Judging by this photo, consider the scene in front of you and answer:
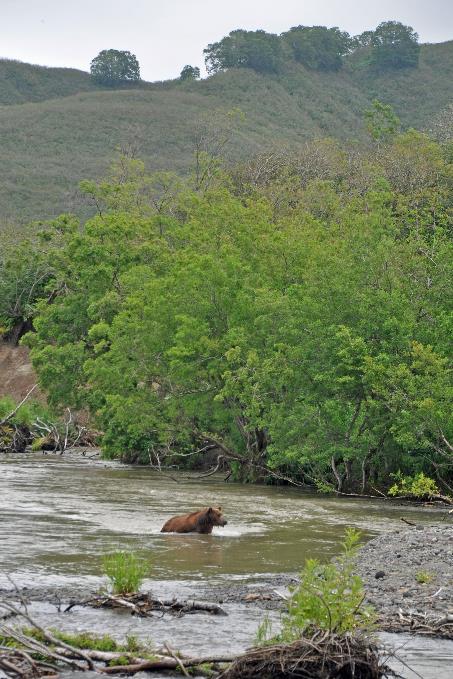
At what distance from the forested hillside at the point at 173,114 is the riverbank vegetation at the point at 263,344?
5113cm

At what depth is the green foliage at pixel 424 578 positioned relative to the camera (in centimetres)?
1327

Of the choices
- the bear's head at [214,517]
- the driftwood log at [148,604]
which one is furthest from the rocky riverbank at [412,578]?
the bear's head at [214,517]

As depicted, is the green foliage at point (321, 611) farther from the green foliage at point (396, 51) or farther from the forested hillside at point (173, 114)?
the green foliage at point (396, 51)

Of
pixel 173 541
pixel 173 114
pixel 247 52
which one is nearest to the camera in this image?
pixel 173 541

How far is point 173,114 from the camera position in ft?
409

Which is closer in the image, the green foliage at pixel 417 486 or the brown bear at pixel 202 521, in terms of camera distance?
the brown bear at pixel 202 521

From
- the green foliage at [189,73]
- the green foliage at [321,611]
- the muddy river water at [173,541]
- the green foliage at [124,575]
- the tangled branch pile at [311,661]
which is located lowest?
the muddy river water at [173,541]

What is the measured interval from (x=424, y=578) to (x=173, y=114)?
115m

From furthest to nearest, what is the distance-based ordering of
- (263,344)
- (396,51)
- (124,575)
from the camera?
(396,51) → (263,344) → (124,575)

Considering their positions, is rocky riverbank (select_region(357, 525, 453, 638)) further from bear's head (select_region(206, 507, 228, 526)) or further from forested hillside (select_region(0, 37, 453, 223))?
forested hillside (select_region(0, 37, 453, 223))

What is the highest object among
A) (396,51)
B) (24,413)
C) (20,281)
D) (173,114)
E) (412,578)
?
(396,51)

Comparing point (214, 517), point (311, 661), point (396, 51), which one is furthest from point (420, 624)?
point (396, 51)

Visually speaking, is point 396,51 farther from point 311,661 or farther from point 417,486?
point 311,661

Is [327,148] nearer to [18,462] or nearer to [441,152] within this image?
[441,152]
